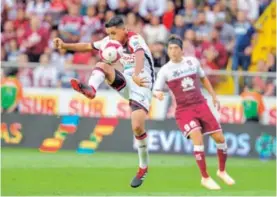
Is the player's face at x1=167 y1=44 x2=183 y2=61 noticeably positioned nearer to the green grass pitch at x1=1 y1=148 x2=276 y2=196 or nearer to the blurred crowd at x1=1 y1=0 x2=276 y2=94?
the green grass pitch at x1=1 y1=148 x2=276 y2=196

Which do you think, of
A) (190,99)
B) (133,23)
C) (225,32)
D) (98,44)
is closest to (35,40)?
(133,23)

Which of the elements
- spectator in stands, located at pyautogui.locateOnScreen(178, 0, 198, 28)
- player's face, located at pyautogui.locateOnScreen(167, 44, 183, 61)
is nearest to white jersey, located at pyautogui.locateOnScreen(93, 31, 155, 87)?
player's face, located at pyautogui.locateOnScreen(167, 44, 183, 61)

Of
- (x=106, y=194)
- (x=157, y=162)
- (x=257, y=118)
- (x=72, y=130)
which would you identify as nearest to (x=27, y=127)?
(x=72, y=130)

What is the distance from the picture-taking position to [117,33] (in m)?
14.3

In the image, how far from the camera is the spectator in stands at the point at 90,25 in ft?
81.4

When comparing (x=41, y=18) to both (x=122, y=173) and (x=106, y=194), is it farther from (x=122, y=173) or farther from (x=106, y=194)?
(x=106, y=194)

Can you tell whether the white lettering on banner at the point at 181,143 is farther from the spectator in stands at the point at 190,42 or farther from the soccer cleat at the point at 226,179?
the soccer cleat at the point at 226,179

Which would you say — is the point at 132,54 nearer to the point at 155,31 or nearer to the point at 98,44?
the point at 98,44

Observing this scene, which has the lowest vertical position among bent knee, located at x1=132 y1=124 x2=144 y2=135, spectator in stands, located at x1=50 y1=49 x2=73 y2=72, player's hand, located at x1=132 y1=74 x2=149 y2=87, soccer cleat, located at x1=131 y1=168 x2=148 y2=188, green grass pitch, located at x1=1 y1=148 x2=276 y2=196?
green grass pitch, located at x1=1 y1=148 x2=276 y2=196

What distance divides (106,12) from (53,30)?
1429 mm

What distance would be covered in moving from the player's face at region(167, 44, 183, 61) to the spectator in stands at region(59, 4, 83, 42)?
361 inches

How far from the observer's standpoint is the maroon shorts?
15.8 m

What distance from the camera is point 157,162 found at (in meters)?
20.1

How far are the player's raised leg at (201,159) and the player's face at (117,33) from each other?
7.29ft
